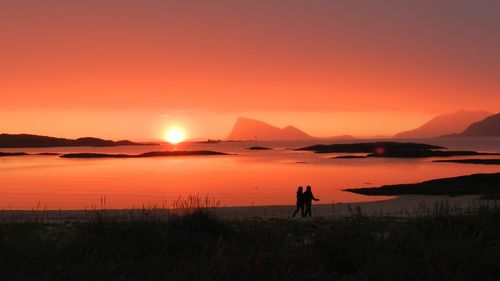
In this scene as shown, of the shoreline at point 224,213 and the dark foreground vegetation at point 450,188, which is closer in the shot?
the shoreline at point 224,213

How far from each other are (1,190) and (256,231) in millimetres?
41415

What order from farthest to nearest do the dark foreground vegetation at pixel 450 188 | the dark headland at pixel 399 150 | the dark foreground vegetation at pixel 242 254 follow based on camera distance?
the dark headland at pixel 399 150 < the dark foreground vegetation at pixel 450 188 < the dark foreground vegetation at pixel 242 254

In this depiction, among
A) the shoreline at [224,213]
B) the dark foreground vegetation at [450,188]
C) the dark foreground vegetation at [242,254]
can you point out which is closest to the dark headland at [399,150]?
the dark foreground vegetation at [450,188]

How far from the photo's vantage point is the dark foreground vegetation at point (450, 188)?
39.2 m

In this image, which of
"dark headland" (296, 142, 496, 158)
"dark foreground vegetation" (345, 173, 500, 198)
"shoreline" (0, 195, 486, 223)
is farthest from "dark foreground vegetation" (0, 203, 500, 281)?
"dark headland" (296, 142, 496, 158)

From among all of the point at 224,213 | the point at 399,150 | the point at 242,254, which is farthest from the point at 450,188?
the point at 399,150

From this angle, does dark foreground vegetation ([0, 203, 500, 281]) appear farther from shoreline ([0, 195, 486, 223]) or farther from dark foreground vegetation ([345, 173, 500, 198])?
dark foreground vegetation ([345, 173, 500, 198])

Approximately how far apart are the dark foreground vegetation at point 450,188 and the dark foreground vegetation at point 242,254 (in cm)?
3051

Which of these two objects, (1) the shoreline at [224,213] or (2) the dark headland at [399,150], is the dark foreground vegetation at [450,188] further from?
(2) the dark headland at [399,150]

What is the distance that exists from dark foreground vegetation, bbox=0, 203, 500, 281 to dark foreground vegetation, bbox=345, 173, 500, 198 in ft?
100

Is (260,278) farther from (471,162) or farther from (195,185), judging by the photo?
(471,162)

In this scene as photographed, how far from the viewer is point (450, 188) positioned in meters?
41.5

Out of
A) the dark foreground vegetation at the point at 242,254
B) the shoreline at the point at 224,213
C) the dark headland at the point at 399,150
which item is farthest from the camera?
the dark headland at the point at 399,150

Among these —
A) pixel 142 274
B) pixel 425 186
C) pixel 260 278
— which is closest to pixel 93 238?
pixel 142 274
